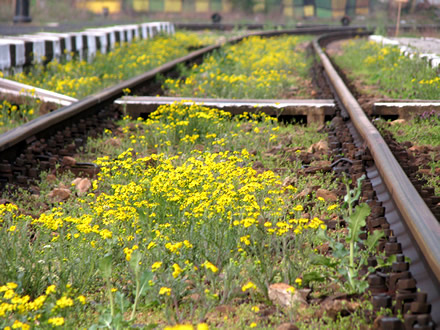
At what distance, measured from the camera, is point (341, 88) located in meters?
8.77

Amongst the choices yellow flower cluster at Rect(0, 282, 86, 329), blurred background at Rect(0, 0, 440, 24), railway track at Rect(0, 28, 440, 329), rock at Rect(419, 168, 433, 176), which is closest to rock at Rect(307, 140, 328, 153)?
railway track at Rect(0, 28, 440, 329)

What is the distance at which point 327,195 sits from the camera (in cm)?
452

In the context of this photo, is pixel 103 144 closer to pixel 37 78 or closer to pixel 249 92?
pixel 249 92

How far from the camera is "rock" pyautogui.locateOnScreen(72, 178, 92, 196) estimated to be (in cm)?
503

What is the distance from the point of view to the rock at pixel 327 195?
14.7ft

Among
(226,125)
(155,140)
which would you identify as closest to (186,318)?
(155,140)

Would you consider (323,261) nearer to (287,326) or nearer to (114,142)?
(287,326)

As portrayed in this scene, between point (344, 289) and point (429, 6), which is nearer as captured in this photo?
point (344, 289)

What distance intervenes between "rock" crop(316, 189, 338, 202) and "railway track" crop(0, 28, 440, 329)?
0.26 metres

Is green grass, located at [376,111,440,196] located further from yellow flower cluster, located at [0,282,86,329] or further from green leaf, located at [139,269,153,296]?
yellow flower cluster, located at [0,282,86,329]

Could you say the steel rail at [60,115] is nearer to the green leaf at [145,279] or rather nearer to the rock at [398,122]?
the green leaf at [145,279]

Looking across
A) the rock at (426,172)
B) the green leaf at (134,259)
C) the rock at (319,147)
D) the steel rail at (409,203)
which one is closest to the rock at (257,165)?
the rock at (319,147)

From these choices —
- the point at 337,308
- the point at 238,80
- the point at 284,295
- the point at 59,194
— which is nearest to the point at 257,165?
the point at 59,194

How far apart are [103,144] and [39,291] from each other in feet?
11.3
